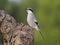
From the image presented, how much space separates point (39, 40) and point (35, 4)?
7945 mm

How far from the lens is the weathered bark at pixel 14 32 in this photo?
9.33 metres

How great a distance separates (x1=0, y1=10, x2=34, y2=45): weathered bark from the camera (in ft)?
30.6

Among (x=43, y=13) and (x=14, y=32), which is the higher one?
(x=43, y=13)

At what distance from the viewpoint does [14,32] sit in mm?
9547

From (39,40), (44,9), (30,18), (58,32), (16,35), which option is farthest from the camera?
(44,9)

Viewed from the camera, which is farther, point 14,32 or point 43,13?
point 43,13

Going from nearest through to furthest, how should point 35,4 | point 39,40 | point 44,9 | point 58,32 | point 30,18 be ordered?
point 30,18 < point 39,40 < point 58,32 < point 44,9 < point 35,4

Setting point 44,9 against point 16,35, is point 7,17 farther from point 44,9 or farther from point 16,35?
point 44,9

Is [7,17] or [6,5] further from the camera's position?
[6,5]

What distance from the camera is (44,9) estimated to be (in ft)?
94.9

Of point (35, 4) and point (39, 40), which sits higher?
point (35, 4)

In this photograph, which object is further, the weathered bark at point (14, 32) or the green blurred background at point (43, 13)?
the green blurred background at point (43, 13)

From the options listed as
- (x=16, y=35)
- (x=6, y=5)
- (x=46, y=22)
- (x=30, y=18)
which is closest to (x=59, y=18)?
(x=46, y=22)

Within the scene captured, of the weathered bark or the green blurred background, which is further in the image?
the green blurred background
